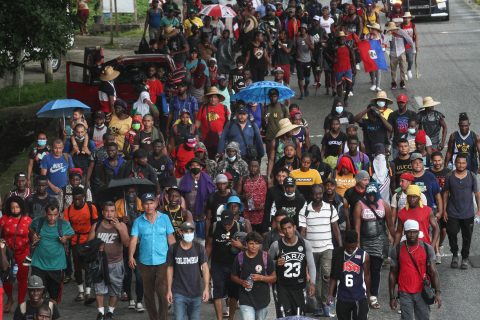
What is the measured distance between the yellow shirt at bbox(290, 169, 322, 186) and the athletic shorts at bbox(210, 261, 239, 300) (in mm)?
2131

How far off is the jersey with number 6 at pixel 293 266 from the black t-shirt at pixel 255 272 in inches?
9.4

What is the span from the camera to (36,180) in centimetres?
1802

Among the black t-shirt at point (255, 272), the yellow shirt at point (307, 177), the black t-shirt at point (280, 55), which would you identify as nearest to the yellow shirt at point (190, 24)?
the black t-shirt at point (280, 55)

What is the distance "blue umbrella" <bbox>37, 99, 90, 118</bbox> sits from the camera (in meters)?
21.0

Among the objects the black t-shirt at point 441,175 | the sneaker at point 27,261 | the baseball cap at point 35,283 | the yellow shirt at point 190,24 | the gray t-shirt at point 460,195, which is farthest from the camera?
the yellow shirt at point 190,24

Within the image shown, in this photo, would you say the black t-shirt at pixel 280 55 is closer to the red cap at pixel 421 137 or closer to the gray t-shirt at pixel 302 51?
the gray t-shirt at pixel 302 51

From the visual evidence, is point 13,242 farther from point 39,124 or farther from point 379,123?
point 39,124

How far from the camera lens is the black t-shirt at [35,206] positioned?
17.6 metres

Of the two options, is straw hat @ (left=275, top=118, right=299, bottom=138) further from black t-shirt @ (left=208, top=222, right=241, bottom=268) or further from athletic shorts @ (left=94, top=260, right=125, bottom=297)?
athletic shorts @ (left=94, top=260, right=125, bottom=297)

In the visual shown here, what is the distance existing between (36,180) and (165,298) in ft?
10.9

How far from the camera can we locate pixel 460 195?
17.8m

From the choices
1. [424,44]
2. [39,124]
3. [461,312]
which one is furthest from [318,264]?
[424,44]

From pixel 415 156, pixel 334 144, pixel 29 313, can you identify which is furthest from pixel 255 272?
pixel 334 144

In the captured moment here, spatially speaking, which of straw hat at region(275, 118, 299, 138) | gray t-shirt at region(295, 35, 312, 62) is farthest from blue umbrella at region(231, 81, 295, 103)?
gray t-shirt at region(295, 35, 312, 62)
